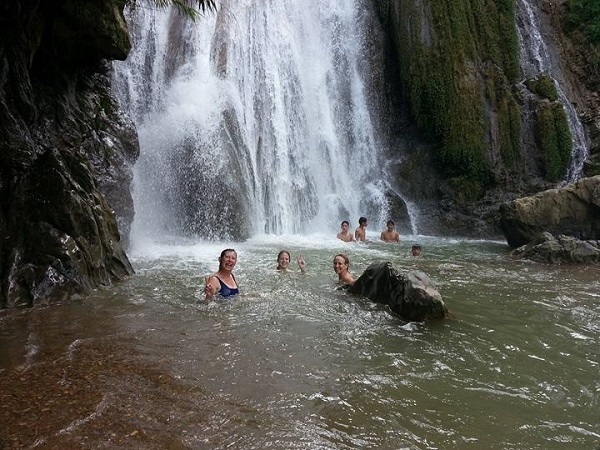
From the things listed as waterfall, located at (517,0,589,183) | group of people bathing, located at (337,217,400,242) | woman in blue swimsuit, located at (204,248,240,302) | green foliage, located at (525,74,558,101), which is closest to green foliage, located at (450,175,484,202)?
waterfall, located at (517,0,589,183)

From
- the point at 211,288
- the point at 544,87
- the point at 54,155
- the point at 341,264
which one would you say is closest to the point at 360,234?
the point at 341,264

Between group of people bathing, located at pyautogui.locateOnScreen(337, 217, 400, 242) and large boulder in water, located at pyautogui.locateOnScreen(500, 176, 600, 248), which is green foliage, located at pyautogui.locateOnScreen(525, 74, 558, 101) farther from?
group of people bathing, located at pyautogui.locateOnScreen(337, 217, 400, 242)

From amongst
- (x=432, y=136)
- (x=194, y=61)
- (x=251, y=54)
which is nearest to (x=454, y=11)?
(x=432, y=136)

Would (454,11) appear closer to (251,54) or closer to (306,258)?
(251,54)

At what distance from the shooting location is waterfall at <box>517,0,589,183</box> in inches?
680

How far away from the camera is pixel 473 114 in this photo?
18.0m

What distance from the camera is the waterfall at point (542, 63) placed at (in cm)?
1728

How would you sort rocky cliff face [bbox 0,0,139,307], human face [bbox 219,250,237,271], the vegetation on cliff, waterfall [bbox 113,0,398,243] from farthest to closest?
the vegetation on cliff → waterfall [bbox 113,0,398,243] → human face [bbox 219,250,237,271] → rocky cliff face [bbox 0,0,139,307]

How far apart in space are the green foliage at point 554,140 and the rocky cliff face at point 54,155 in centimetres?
1449

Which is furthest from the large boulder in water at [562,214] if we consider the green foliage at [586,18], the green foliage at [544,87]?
the green foliage at [586,18]

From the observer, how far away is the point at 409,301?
19.4ft

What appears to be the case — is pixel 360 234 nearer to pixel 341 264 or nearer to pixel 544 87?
pixel 341 264

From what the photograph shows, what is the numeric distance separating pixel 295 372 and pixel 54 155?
5214 millimetres

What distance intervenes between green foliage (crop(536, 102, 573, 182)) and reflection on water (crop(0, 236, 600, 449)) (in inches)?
443
